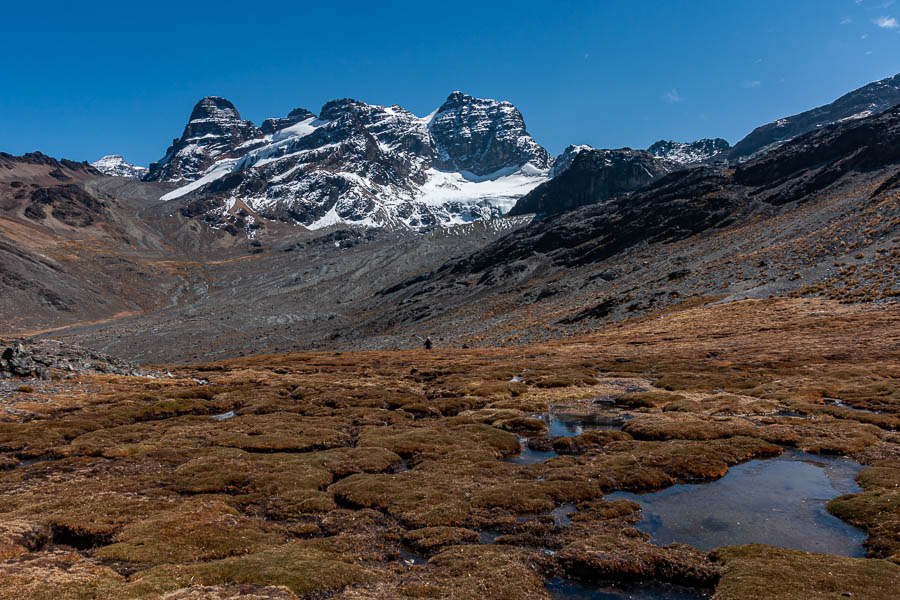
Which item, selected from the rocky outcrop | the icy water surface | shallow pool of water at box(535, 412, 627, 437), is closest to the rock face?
the rocky outcrop

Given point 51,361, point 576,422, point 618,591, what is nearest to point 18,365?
point 51,361

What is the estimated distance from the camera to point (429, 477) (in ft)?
85.8

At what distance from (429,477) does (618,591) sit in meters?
12.2

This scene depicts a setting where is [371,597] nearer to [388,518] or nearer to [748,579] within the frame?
[388,518]

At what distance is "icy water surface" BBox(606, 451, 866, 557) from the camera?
18.8m

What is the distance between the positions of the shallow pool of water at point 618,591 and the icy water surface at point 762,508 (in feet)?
9.65

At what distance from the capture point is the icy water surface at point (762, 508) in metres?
18.8

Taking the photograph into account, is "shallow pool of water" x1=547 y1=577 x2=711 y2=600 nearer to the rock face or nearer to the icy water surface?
the icy water surface

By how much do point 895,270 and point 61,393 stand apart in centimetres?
12271

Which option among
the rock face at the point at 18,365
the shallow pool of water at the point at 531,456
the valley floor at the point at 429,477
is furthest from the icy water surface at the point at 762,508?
the rock face at the point at 18,365

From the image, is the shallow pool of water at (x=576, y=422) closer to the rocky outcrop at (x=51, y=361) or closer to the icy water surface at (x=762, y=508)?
the icy water surface at (x=762, y=508)

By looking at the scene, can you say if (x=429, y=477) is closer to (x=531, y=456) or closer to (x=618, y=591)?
(x=531, y=456)

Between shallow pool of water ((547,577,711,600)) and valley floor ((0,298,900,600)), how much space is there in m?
0.18

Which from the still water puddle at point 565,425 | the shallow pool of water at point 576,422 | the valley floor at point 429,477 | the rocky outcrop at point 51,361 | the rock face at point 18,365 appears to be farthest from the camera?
the rocky outcrop at point 51,361
